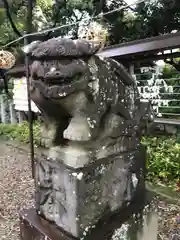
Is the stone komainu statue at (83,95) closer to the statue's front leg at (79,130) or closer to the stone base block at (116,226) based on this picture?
the statue's front leg at (79,130)

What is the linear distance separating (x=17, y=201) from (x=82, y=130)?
2069mm

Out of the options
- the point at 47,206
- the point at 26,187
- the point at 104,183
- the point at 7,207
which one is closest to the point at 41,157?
the point at 47,206

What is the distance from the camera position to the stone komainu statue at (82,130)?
1060 mm

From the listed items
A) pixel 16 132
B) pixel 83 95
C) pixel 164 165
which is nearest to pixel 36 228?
pixel 83 95

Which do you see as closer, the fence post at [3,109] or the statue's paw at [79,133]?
the statue's paw at [79,133]

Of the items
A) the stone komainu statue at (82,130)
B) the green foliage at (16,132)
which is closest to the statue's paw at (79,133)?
the stone komainu statue at (82,130)

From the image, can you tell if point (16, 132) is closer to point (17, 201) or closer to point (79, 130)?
point (17, 201)

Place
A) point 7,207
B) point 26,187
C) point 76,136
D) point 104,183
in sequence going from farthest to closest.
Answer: point 26,187 < point 7,207 < point 104,183 < point 76,136

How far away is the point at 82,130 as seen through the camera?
116 centimetres

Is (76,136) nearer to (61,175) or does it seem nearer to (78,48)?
(61,175)

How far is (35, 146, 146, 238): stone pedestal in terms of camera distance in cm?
119

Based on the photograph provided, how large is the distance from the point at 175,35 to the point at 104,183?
2798 millimetres

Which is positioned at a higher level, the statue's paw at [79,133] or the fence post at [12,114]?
the statue's paw at [79,133]

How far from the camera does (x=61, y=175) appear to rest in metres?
1.24
